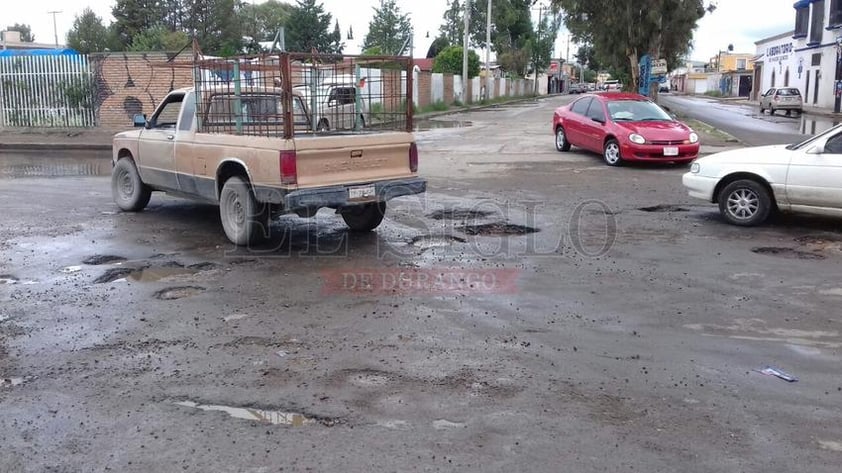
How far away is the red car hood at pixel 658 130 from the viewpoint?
14953mm

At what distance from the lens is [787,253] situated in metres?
7.95

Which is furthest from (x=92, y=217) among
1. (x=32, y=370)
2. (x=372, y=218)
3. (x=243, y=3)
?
(x=243, y=3)

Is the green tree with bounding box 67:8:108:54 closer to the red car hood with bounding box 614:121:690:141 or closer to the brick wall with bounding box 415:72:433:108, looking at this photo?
the brick wall with bounding box 415:72:433:108

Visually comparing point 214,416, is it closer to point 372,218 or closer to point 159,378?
point 159,378

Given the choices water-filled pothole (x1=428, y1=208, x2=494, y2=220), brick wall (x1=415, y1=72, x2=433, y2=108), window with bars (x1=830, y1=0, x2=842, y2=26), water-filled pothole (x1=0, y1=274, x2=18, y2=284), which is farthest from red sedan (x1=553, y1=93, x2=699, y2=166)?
window with bars (x1=830, y1=0, x2=842, y2=26)

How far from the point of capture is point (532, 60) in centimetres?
8525

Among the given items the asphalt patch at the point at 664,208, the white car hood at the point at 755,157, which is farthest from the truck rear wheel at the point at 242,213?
the white car hood at the point at 755,157

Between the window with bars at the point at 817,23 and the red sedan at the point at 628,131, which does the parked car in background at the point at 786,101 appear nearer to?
the window with bars at the point at 817,23

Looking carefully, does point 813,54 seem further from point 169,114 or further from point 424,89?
point 169,114

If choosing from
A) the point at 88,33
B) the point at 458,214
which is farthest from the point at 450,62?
the point at 458,214

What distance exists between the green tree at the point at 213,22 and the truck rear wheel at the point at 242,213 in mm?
60778

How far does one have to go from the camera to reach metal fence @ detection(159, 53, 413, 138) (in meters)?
8.42

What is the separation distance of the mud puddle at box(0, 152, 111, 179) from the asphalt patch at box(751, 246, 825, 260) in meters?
12.4

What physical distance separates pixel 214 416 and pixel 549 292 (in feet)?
11.1
